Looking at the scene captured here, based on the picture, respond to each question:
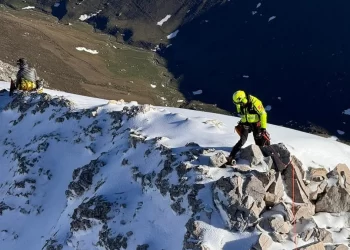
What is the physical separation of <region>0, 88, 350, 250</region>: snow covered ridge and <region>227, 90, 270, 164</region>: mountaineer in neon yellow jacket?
0.50m

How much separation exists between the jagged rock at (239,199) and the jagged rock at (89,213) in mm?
4631

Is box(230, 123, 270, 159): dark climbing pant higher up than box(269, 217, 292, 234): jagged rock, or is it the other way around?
box(230, 123, 270, 159): dark climbing pant

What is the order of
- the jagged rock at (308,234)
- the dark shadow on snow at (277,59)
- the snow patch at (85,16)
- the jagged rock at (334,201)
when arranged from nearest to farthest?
the jagged rock at (308,234) < the jagged rock at (334,201) < the dark shadow on snow at (277,59) < the snow patch at (85,16)

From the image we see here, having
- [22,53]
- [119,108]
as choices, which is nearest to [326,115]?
[22,53]

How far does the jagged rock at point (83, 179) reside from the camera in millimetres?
21031

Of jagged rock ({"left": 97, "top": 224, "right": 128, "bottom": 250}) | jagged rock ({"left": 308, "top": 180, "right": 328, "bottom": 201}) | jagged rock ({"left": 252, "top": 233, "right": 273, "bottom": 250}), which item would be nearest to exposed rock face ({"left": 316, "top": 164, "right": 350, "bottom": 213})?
jagged rock ({"left": 308, "top": 180, "right": 328, "bottom": 201})

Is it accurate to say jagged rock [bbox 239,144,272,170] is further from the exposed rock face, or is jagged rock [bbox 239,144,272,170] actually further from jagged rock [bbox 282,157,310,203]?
the exposed rock face

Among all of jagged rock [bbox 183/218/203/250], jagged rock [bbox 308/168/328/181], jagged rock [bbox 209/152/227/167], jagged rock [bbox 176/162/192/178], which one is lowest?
jagged rock [bbox 183/218/203/250]

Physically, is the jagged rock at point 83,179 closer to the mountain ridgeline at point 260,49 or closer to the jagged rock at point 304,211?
the jagged rock at point 304,211

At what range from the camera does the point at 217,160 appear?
59.4ft

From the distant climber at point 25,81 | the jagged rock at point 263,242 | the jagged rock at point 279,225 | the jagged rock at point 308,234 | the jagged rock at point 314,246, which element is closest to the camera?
the jagged rock at point 263,242

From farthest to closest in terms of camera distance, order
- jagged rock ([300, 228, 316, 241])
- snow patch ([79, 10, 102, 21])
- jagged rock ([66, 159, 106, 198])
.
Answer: snow patch ([79, 10, 102, 21]) < jagged rock ([66, 159, 106, 198]) < jagged rock ([300, 228, 316, 241])

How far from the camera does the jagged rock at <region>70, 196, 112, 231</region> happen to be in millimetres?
18516

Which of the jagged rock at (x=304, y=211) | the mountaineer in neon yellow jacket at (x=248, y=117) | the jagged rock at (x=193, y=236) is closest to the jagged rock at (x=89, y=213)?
the jagged rock at (x=193, y=236)
